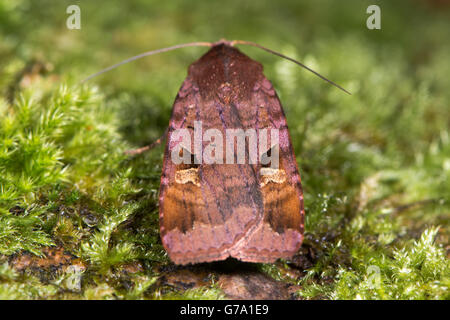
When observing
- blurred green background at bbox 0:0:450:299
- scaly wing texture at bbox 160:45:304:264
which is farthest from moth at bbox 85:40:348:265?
blurred green background at bbox 0:0:450:299

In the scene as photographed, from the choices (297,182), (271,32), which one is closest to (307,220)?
(297,182)

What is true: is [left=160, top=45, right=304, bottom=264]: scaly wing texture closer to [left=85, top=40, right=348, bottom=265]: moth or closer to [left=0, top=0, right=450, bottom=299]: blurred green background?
[left=85, top=40, right=348, bottom=265]: moth

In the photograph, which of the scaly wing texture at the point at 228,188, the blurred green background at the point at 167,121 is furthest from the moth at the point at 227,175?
the blurred green background at the point at 167,121

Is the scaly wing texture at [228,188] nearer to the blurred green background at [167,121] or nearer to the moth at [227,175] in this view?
the moth at [227,175]

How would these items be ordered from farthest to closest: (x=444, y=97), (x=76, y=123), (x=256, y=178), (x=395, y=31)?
(x=395, y=31), (x=444, y=97), (x=76, y=123), (x=256, y=178)

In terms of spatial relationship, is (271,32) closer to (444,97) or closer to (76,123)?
(444,97)
